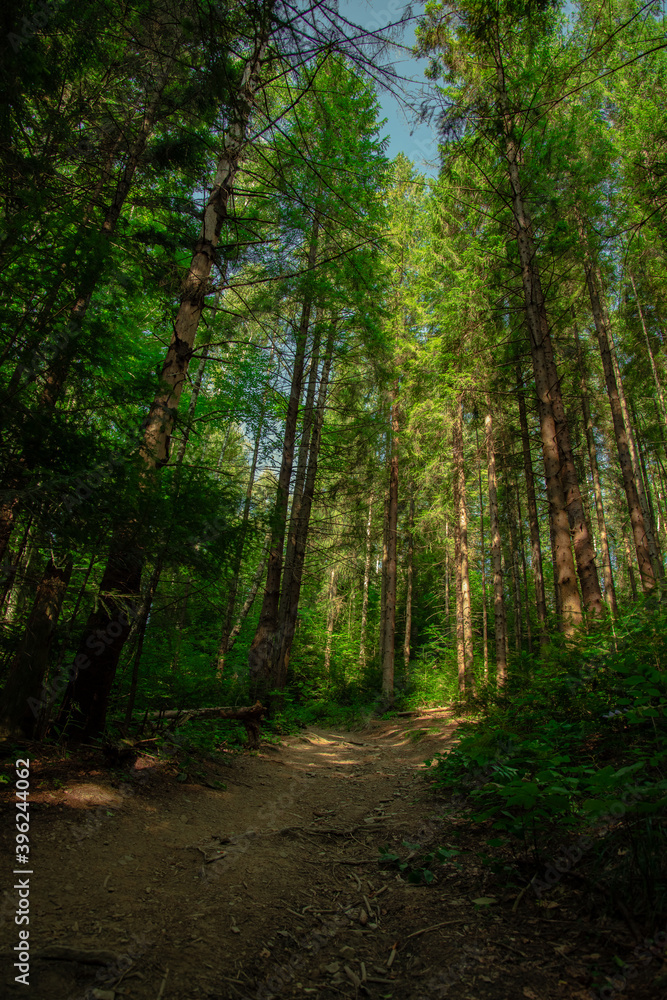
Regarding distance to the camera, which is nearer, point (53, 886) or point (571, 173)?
point (53, 886)

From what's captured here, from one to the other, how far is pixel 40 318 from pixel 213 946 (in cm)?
432

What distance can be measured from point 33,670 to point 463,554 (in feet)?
36.5

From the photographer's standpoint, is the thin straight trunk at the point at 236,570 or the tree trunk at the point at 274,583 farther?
the tree trunk at the point at 274,583

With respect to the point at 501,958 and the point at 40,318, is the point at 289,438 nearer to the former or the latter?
the point at 40,318

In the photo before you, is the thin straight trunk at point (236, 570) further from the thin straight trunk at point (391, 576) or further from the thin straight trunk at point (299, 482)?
the thin straight trunk at point (391, 576)

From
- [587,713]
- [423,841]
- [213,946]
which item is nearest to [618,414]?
[587,713]

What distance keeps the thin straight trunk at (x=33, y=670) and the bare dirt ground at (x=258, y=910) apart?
620 mm

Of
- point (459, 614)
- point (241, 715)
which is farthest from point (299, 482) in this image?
A: point (459, 614)

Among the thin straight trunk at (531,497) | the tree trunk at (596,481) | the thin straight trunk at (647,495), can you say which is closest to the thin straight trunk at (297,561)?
the thin straight trunk at (531,497)

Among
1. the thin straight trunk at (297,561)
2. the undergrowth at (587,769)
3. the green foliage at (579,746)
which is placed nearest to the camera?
the undergrowth at (587,769)

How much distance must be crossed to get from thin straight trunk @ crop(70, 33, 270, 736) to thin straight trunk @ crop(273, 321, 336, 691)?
518cm

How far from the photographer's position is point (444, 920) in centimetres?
258

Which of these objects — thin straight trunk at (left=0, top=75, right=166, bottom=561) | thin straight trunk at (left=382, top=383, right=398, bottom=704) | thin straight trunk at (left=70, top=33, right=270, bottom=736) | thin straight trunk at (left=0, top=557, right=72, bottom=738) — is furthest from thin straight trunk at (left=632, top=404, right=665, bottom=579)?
thin straight trunk at (left=0, top=75, right=166, bottom=561)

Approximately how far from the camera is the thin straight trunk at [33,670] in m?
4.21
